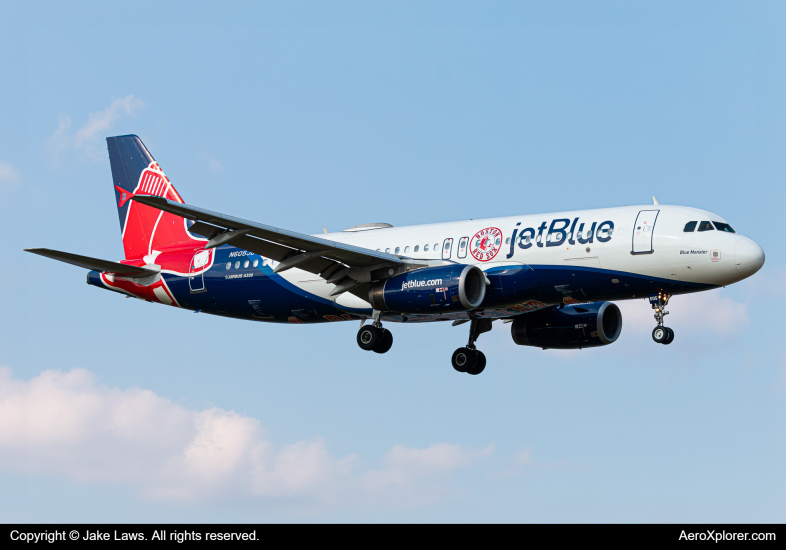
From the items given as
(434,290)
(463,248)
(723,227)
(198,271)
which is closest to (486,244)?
(463,248)

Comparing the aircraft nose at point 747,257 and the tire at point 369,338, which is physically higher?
the tire at point 369,338

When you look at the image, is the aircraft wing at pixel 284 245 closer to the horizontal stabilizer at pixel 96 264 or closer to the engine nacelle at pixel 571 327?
the horizontal stabilizer at pixel 96 264

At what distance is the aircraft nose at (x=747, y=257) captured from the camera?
33031mm

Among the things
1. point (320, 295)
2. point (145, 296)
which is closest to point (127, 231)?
point (145, 296)

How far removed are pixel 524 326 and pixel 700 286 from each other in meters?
9.24

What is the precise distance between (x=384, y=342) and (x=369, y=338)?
61 centimetres

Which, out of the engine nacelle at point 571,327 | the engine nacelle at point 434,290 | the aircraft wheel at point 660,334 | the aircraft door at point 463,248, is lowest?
the aircraft wheel at point 660,334

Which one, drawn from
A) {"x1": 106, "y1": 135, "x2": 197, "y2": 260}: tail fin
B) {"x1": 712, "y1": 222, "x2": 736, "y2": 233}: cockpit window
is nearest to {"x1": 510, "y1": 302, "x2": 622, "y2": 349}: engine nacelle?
{"x1": 712, "y1": 222, "x2": 736, "y2": 233}: cockpit window

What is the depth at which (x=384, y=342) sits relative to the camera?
124ft

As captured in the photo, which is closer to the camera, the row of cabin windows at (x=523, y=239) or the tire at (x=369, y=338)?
the row of cabin windows at (x=523, y=239)

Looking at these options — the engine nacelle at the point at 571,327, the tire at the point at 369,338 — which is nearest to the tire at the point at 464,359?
the engine nacelle at the point at 571,327

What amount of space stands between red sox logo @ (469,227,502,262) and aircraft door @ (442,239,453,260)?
81 cm

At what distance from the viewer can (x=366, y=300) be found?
124ft

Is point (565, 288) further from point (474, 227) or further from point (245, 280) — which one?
point (245, 280)
